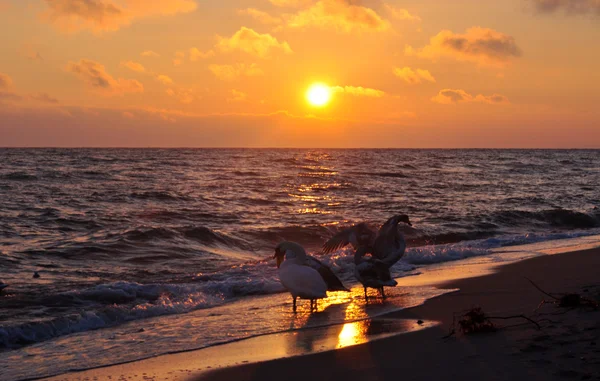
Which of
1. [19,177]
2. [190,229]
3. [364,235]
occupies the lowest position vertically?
[190,229]

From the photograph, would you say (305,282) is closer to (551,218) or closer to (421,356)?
(421,356)

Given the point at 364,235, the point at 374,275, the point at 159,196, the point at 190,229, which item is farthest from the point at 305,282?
the point at 159,196

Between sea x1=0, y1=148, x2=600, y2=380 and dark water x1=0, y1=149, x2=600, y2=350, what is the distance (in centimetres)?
5

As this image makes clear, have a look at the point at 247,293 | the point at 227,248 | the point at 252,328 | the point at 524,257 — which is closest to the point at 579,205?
the point at 524,257

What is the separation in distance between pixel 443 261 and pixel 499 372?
934 centimetres

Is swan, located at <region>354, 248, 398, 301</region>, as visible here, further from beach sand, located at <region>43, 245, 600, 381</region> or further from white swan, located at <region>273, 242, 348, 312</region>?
beach sand, located at <region>43, 245, 600, 381</region>

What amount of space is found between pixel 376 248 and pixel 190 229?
8.43 metres

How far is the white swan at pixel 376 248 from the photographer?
368 inches

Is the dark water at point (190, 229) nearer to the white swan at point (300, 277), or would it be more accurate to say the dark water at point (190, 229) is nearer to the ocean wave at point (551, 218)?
the ocean wave at point (551, 218)

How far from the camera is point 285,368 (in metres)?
5.75

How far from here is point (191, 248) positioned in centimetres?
1541

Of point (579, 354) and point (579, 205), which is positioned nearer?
point (579, 354)

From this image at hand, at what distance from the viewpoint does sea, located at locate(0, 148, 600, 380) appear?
7.61m

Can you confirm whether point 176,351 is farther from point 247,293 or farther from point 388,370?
point 247,293
